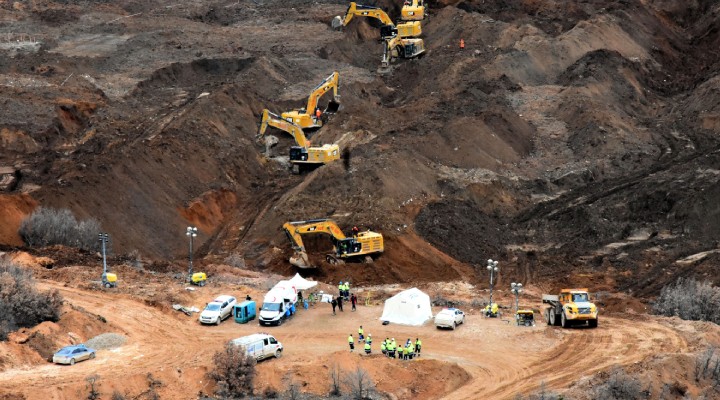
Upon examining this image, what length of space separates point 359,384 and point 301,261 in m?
19.7

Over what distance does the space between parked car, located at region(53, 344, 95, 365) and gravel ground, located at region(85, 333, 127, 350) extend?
1232mm

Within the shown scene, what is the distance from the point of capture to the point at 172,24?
359ft

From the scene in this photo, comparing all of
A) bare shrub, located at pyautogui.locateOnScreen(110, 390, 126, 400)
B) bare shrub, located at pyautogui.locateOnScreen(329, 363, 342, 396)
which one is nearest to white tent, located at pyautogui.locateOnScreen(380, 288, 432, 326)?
bare shrub, located at pyautogui.locateOnScreen(329, 363, 342, 396)

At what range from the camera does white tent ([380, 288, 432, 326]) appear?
46.8 metres

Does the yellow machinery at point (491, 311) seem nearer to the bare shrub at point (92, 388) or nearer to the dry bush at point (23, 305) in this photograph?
the dry bush at point (23, 305)

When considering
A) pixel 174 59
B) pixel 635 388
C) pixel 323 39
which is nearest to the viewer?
pixel 635 388

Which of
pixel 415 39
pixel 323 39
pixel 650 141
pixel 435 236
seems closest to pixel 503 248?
pixel 435 236

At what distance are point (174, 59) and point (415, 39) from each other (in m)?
18.2

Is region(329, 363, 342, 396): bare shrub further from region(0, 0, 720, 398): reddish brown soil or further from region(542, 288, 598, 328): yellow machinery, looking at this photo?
region(542, 288, 598, 328): yellow machinery

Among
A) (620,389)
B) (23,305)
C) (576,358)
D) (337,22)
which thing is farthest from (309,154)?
(337,22)

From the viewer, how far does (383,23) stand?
340 feet

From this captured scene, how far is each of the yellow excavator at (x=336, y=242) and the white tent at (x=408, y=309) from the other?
10.6 metres

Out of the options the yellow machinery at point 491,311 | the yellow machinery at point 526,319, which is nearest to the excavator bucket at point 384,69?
the yellow machinery at point 491,311

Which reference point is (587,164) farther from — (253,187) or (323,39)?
(323,39)
